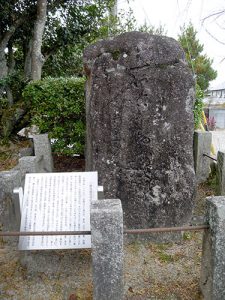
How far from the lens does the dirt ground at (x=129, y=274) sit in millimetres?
2590

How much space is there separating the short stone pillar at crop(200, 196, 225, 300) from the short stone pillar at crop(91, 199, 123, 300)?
0.70 meters

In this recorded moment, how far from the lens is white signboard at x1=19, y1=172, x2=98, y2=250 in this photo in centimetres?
270

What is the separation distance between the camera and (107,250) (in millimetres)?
2094

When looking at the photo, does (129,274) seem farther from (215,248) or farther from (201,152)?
(201,152)

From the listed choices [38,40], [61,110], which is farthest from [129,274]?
[38,40]

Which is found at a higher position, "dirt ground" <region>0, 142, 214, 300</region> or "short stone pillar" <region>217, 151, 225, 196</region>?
"short stone pillar" <region>217, 151, 225, 196</region>

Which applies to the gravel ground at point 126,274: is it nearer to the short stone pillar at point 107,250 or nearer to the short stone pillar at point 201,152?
the short stone pillar at point 107,250

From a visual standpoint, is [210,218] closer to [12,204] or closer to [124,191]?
[124,191]

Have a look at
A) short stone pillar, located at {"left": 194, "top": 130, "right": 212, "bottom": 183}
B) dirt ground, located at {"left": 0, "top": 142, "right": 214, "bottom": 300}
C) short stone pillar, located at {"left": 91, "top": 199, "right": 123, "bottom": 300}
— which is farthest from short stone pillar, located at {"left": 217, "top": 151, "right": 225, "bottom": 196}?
short stone pillar, located at {"left": 91, "top": 199, "right": 123, "bottom": 300}

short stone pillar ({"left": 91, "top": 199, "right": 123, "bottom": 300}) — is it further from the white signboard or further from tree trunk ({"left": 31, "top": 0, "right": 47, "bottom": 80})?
tree trunk ({"left": 31, "top": 0, "right": 47, "bottom": 80})

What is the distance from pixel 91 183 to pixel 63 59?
26.8 ft

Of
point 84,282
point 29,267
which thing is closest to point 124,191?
point 84,282

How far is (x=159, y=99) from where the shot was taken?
3295mm

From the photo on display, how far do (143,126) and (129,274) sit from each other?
5.27 feet
